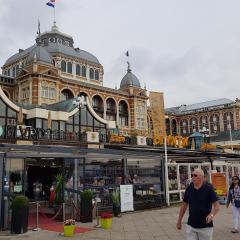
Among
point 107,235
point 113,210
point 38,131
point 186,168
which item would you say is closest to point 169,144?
point 186,168

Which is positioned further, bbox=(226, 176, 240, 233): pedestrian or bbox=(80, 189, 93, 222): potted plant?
bbox=(80, 189, 93, 222): potted plant

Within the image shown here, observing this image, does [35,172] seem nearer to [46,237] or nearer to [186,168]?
[186,168]

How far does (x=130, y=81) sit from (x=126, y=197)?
55.9 metres

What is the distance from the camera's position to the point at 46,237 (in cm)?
1188

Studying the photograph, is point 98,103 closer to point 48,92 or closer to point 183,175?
point 48,92

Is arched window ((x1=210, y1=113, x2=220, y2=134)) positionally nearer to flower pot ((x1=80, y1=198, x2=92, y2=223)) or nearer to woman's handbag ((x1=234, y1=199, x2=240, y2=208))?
flower pot ((x1=80, y1=198, x2=92, y2=223))

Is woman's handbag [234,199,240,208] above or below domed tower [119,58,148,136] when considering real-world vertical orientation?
below

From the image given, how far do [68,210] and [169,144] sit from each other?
55.0 ft

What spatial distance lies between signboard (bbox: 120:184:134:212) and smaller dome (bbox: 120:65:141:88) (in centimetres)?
5494

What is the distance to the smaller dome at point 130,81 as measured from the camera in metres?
72.7

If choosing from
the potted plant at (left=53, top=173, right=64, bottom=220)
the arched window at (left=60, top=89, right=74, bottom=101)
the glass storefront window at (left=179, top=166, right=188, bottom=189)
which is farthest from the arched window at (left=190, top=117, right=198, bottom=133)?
the potted plant at (left=53, top=173, right=64, bottom=220)

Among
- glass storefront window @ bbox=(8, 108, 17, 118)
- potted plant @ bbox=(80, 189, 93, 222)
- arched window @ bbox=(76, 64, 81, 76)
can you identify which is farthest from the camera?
arched window @ bbox=(76, 64, 81, 76)

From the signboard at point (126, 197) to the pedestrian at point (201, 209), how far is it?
1130cm

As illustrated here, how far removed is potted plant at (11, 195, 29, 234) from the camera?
12420mm
